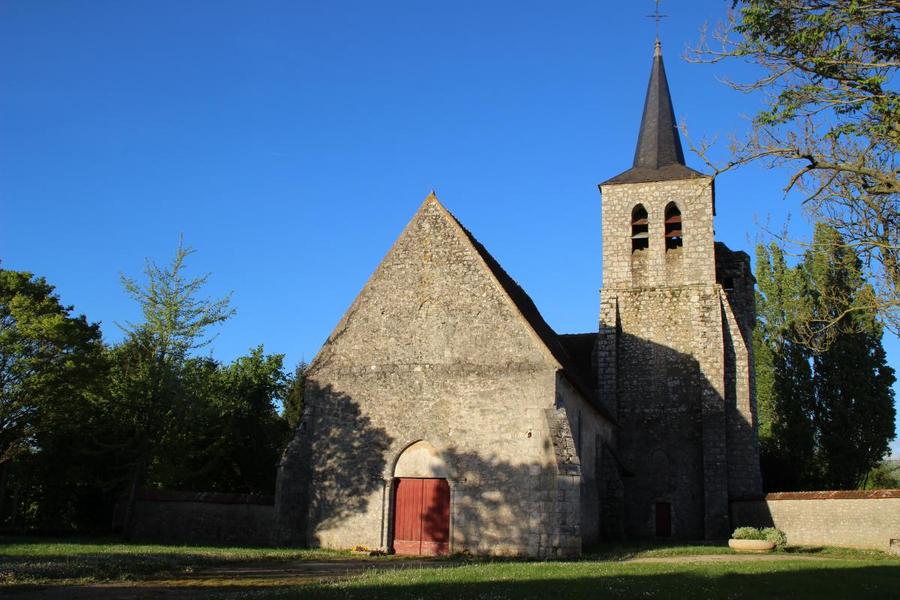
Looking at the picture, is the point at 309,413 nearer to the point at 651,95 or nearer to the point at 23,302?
the point at 23,302

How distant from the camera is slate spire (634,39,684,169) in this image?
30.4 meters

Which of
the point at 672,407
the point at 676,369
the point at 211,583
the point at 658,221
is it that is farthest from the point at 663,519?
the point at 211,583

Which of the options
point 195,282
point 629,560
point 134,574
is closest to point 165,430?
point 195,282

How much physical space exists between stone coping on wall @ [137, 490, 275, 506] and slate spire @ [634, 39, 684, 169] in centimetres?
1957

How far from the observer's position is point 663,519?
1025 inches

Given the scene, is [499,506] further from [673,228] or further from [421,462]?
[673,228]

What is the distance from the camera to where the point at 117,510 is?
76.4 feet

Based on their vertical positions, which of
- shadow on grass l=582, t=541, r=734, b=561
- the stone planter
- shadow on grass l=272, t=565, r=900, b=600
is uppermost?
shadow on grass l=272, t=565, r=900, b=600

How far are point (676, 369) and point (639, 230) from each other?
5823mm

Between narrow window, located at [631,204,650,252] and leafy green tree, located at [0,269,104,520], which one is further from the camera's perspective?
narrow window, located at [631,204,650,252]

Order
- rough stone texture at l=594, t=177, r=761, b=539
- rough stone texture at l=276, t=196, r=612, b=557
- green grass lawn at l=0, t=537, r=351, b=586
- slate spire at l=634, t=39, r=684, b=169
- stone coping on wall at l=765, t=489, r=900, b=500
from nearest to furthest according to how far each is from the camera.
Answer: green grass lawn at l=0, t=537, r=351, b=586 → rough stone texture at l=276, t=196, r=612, b=557 → stone coping on wall at l=765, t=489, r=900, b=500 → rough stone texture at l=594, t=177, r=761, b=539 → slate spire at l=634, t=39, r=684, b=169

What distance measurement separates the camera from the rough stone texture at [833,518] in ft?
65.2

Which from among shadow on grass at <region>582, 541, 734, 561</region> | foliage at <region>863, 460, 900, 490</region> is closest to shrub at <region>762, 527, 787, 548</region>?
shadow on grass at <region>582, 541, 734, 561</region>

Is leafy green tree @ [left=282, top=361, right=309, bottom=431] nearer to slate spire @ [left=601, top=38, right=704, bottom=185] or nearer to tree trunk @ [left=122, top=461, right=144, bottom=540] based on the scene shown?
tree trunk @ [left=122, top=461, right=144, bottom=540]
